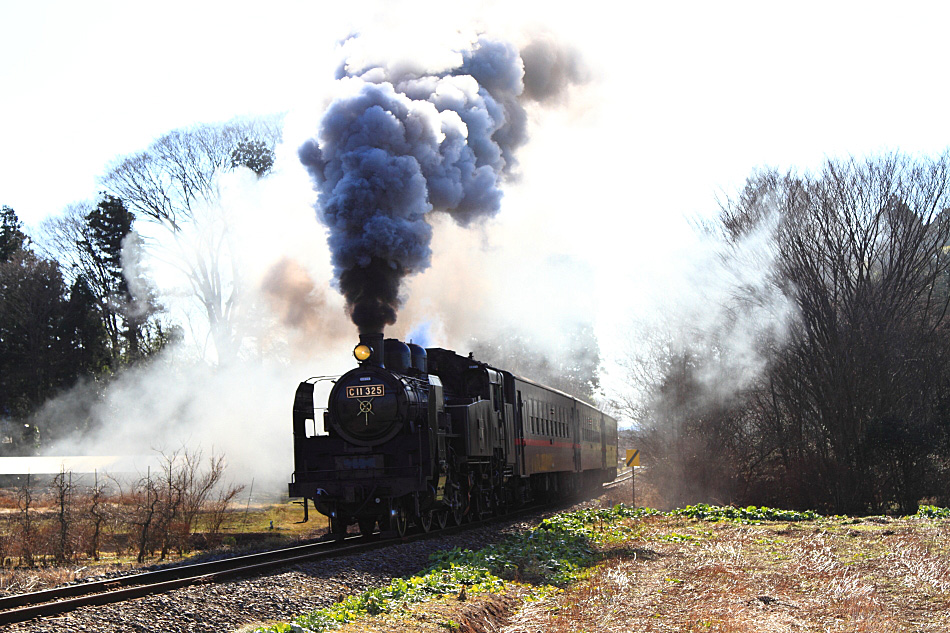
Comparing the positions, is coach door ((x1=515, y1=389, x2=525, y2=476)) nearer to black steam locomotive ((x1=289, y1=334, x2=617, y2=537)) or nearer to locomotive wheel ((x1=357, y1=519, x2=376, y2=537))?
black steam locomotive ((x1=289, y1=334, x2=617, y2=537))

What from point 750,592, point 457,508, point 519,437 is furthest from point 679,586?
point 519,437

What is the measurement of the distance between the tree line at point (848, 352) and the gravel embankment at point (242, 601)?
18.3 meters

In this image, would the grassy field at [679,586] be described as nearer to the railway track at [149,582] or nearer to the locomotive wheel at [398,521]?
the locomotive wheel at [398,521]

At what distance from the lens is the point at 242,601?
9.04m

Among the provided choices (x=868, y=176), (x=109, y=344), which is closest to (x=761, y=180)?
(x=868, y=176)

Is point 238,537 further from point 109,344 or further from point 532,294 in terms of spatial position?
point 109,344

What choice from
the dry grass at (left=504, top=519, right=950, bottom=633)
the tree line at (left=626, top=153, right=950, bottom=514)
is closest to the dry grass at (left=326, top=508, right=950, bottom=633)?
the dry grass at (left=504, top=519, right=950, bottom=633)

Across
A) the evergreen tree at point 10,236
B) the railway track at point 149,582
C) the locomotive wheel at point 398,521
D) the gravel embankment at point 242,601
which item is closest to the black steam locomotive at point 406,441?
the locomotive wheel at point 398,521

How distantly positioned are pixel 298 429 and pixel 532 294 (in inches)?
837

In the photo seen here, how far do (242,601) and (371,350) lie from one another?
650 cm

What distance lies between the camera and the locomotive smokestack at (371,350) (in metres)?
14.9

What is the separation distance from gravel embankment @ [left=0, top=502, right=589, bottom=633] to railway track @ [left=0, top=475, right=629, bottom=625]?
252 millimetres

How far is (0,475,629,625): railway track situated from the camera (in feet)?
27.0

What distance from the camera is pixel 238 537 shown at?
18.6 metres
